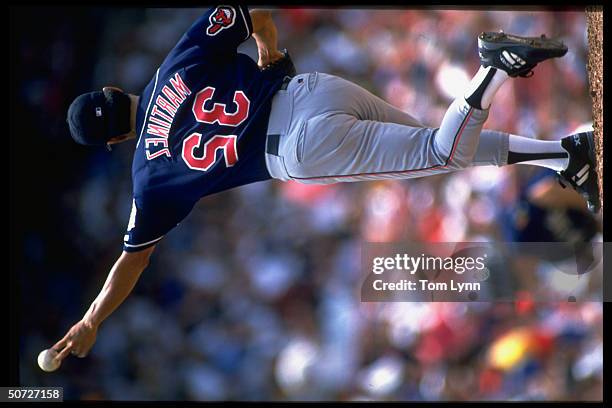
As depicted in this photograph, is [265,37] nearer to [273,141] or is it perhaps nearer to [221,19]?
[221,19]

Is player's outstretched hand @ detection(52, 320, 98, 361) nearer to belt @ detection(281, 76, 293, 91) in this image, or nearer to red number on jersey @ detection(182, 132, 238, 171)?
red number on jersey @ detection(182, 132, 238, 171)

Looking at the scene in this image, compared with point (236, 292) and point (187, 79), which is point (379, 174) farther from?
point (236, 292)

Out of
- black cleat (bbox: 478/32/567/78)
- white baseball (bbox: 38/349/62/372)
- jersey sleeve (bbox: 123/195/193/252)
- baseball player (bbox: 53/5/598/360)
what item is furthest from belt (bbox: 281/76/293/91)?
white baseball (bbox: 38/349/62/372)

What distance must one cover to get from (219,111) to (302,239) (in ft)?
2.63

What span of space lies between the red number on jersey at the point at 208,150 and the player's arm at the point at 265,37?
0.95ft

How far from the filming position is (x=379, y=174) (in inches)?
71.0

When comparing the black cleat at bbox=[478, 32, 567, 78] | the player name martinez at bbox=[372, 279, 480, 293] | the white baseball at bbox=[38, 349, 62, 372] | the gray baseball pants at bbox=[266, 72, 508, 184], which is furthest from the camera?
the player name martinez at bbox=[372, 279, 480, 293]

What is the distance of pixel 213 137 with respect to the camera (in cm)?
190

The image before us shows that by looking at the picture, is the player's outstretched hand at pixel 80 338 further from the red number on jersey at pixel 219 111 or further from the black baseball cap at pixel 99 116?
the red number on jersey at pixel 219 111

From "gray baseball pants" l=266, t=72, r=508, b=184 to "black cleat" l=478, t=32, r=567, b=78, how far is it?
124 millimetres

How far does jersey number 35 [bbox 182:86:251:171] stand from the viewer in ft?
6.16

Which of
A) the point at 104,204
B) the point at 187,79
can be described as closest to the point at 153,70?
the point at 104,204

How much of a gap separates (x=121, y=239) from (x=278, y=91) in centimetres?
103

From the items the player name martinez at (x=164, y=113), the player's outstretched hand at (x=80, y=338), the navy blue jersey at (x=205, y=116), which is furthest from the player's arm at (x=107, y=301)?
the player name martinez at (x=164, y=113)
